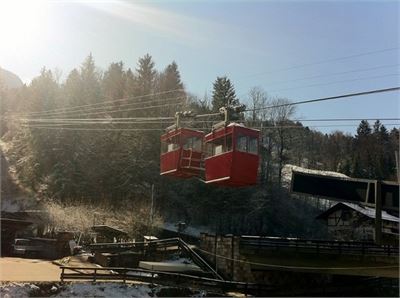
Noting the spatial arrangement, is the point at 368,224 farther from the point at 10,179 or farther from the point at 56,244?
the point at 10,179

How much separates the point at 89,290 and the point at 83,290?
332mm

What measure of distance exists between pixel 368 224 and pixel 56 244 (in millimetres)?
33385

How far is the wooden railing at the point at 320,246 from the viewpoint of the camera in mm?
31547

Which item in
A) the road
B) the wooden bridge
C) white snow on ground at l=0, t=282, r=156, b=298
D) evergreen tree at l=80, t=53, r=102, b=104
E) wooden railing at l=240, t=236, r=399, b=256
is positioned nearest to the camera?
white snow on ground at l=0, t=282, r=156, b=298

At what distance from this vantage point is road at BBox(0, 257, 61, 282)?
1011 inches

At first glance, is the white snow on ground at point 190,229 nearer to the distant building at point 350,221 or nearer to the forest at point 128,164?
the forest at point 128,164

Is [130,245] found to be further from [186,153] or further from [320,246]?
[186,153]

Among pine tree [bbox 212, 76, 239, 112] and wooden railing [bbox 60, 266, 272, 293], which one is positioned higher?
pine tree [bbox 212, 76, 239, 112]

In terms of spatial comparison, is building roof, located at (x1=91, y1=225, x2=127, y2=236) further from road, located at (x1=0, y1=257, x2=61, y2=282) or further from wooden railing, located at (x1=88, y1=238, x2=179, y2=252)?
road, located at (x1=0, y1=257, x2=61, y2=282)

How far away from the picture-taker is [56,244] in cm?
4141

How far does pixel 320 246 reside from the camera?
33.9 meters

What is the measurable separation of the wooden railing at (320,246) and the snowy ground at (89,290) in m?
6.80

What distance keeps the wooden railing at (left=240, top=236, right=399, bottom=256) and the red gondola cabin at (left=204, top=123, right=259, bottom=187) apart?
588 inches

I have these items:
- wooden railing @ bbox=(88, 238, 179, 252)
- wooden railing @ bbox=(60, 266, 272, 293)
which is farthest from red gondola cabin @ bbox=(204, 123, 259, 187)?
wooden railing @ bbox=(88, 238, 179, 252)
